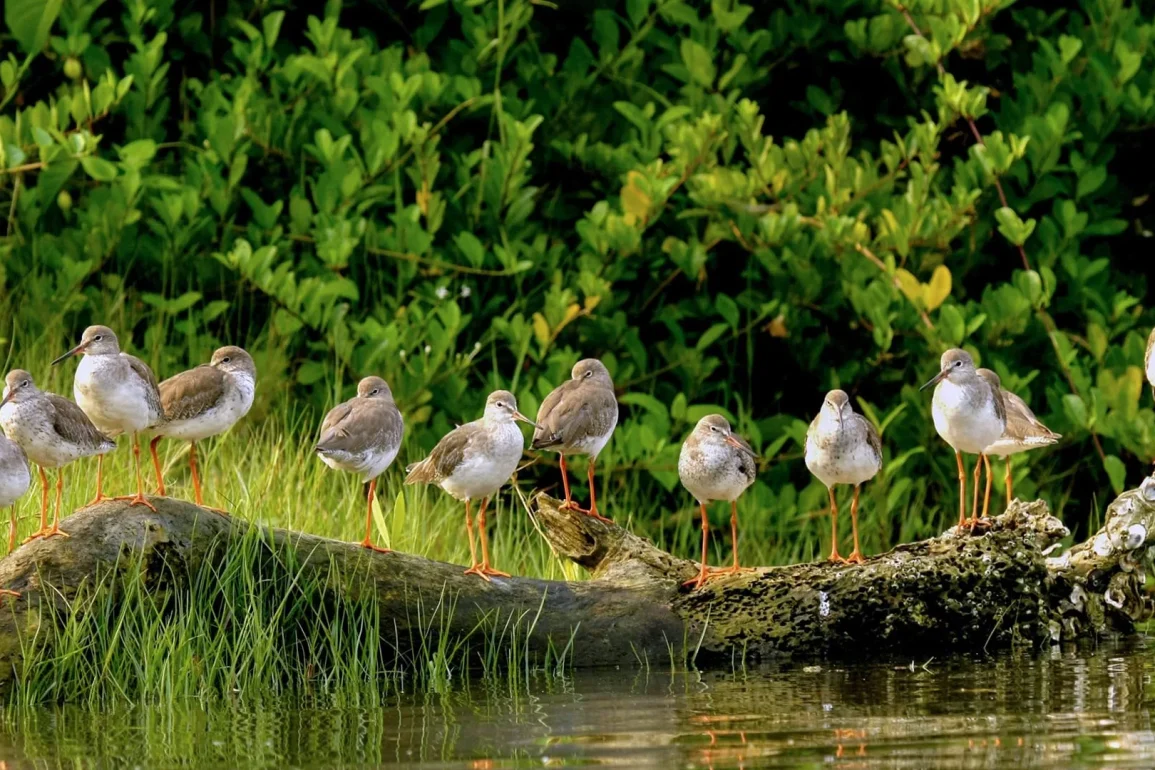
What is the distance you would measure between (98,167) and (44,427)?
3714 mm

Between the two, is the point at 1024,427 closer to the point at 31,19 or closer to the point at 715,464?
the point at 715,464

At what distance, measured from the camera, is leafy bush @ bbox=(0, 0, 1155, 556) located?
12.3m

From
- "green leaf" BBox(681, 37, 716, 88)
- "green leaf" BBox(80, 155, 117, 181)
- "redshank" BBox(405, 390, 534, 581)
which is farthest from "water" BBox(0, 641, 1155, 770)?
"green leaf" BBox(681, 37, 716, 88)

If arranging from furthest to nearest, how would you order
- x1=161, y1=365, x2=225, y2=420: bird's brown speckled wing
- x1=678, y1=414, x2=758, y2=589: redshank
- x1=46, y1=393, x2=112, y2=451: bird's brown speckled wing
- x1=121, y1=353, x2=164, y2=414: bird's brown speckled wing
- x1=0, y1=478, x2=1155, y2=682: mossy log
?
x1=678, y1=414, x2=758, y2=589: redshank, x1=161, y1=365, x2=225, y2=420: bird's brown speckled wing, x1=121, y1=353, x2=164, y2=414: bird's brown speckled wing, x1=46, y1=393, x2=112, y2=451: bird's brown speckled wing, x1=0, y1=478, x2=1155, y2=682: mossy log

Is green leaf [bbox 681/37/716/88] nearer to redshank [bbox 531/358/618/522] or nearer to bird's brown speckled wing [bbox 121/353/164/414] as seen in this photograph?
redshank [bbox 531/358/618/522]

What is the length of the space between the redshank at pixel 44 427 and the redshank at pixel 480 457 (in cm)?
187

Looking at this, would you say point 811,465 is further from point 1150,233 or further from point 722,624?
point 1150,233

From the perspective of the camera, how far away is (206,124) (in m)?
12.7

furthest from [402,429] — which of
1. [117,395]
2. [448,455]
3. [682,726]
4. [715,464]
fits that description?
[682,726]

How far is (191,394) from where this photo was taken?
9219mm

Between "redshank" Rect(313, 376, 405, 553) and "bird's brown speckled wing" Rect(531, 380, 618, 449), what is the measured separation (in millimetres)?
904

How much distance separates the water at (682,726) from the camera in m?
6.73

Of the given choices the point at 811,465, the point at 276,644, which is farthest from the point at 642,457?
the point at 276,644

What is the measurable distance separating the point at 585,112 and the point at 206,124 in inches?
116
